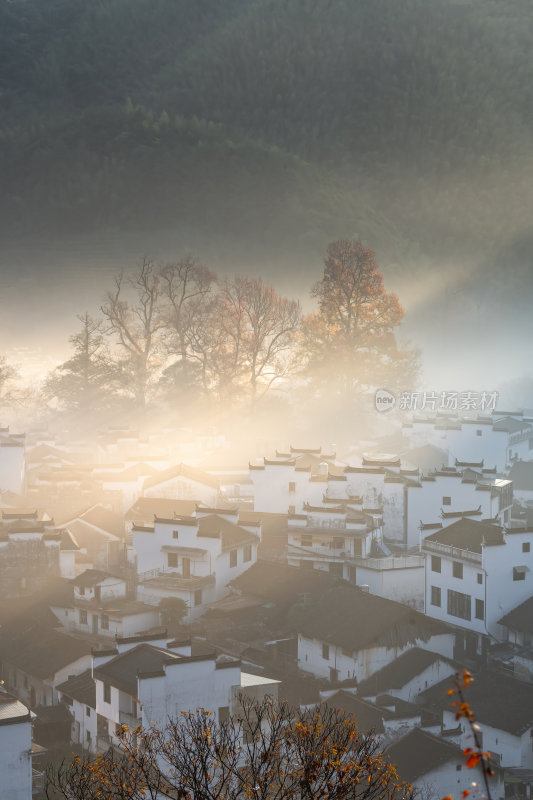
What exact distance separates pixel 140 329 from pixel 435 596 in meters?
Answer: 16.7

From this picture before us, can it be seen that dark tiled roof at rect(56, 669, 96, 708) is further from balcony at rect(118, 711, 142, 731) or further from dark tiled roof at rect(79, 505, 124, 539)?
dark tiled roof at rect(79, 505, 124, 539)

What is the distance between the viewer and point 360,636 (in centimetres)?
1552

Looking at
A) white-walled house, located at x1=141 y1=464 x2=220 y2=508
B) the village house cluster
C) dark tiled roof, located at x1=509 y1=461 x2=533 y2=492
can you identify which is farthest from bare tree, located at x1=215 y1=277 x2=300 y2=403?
white-walled house, located at x1=141 y1=464 x2=220 y2=508

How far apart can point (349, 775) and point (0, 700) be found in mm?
5138

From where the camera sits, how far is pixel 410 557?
19016mm

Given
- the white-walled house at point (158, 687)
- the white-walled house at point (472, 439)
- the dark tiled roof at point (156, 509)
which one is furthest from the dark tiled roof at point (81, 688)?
the white-walled house at point (472, 439)

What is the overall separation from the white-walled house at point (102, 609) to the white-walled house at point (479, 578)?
530 centimetres

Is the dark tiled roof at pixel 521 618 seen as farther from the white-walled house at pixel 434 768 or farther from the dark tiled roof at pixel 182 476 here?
the dark tiled roof at pixel 182 476

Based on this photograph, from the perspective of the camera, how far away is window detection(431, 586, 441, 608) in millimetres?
17781

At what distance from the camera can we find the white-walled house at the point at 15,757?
32.9 ft

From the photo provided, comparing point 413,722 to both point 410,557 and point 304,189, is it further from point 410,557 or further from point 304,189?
point 304,189

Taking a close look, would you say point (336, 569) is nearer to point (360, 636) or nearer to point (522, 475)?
point (360, 636)

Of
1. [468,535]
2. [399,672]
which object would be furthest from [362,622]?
[468,535]

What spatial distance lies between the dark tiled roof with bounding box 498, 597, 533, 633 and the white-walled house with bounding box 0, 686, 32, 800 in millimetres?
9135
